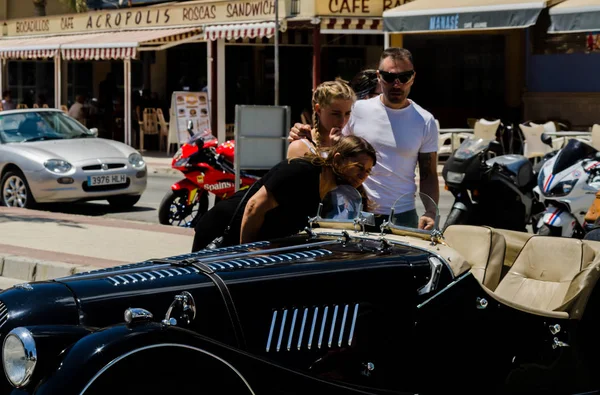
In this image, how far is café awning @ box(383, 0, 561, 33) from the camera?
18219mm

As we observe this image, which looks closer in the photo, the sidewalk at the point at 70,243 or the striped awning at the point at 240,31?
the sidewalk at the point at 70,243

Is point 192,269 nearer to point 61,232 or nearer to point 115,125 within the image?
point 61,232

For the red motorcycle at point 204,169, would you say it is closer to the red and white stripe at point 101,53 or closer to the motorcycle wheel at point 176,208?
the motorcycle wheel at point 176,208

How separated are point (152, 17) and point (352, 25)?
7.15m

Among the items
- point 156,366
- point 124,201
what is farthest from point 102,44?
point 156,366

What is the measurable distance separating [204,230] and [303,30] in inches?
817

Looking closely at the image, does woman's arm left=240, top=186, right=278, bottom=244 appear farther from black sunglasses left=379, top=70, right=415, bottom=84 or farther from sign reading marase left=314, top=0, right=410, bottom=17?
sign reading marase left=314, top=0, right=410, bottom=17

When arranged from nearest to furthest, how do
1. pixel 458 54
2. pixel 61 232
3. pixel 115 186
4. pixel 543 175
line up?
1. pixel 543 175
2. pixel 61 232
3. pixel 115 186
4. pixel 458 54

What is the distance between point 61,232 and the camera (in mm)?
11508

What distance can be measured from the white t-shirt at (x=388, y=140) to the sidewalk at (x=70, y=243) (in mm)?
3666

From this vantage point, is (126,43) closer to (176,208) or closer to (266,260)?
(176,208)

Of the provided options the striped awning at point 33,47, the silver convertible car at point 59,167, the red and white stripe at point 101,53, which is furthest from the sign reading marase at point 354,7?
the striped awning at point 33,47

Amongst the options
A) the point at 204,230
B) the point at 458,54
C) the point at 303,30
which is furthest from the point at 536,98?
the point at 204,230

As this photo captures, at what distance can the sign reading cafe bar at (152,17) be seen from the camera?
24078mm
